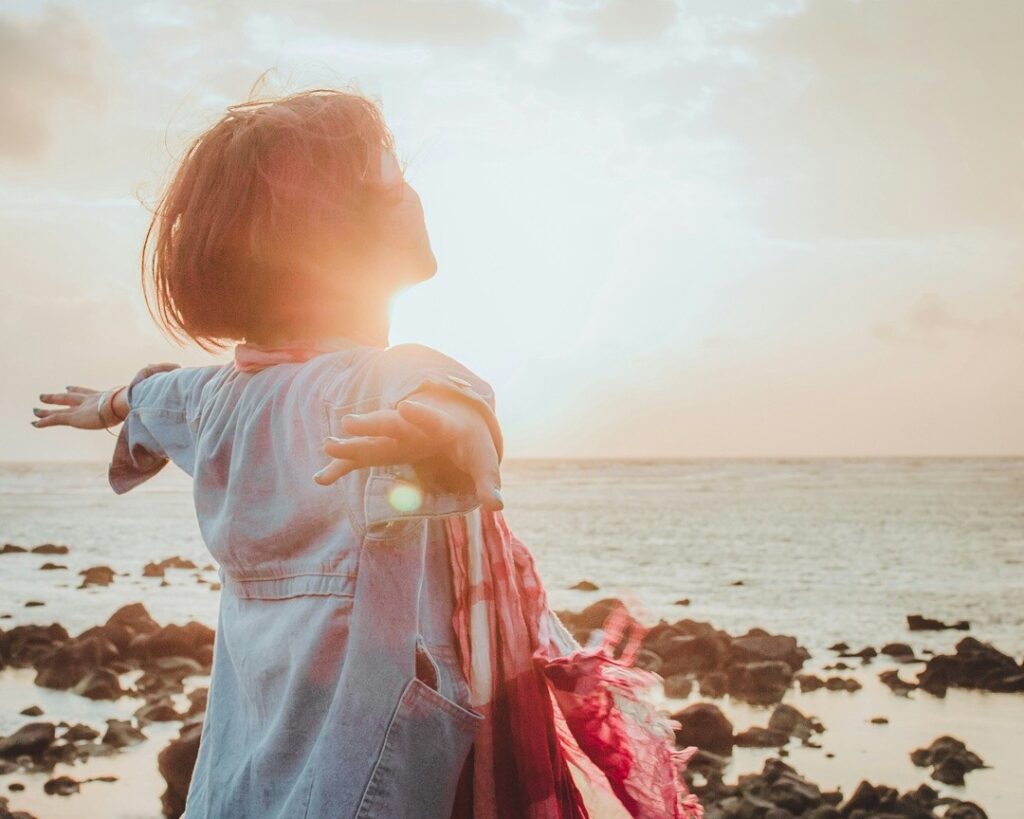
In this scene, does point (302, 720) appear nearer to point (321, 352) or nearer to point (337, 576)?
point (337, 576)

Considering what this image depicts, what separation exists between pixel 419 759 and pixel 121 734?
601 cm

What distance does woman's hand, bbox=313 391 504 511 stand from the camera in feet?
4.33

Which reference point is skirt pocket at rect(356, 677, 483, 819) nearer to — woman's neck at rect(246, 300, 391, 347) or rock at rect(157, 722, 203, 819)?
woman's neck at rect(246, 300, 391, 347)

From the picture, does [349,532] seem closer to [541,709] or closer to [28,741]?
[541,709]

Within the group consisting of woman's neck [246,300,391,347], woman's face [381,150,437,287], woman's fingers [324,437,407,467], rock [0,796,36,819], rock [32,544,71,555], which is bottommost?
rock [32,544,71,555]

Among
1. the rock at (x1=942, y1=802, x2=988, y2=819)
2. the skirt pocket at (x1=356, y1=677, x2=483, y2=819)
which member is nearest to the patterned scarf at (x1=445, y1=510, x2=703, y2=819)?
the skirt pocket at (x1=356, y1=677, x2=483, y2=819)

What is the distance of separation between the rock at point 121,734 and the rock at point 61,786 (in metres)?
0.70

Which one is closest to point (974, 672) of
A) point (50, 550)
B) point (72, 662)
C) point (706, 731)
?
point (706, 731)

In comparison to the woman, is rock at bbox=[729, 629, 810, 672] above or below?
below

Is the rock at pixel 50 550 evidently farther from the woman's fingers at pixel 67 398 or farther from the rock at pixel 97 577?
the woman's fingers at pixel 67 398

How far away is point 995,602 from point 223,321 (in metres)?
14.1

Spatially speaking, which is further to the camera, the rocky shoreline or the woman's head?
the rocky shoreline

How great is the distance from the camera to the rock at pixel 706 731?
6.73 meters

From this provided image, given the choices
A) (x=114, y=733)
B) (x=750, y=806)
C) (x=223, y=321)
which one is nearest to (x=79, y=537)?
(x=114, y=733)
